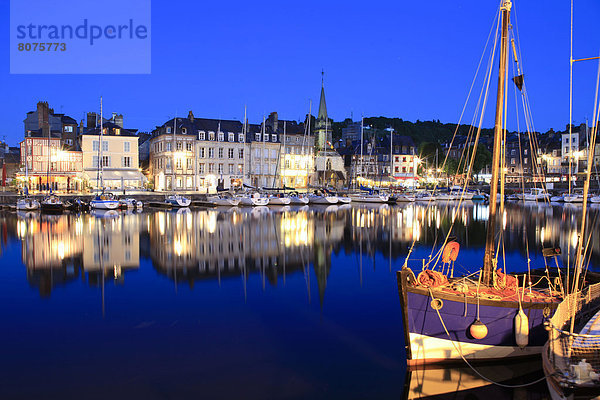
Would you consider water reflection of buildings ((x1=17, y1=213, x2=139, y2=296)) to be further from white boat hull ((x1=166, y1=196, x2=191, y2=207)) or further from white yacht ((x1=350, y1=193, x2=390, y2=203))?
white yacht ((x1=350, y1=193, x2=390, y2=203))

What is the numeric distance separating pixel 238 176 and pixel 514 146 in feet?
232

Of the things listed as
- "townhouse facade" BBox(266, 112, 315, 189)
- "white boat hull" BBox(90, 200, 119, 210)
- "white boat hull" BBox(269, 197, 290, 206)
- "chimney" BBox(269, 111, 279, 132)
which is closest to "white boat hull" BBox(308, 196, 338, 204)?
"white boat hull" BBox(269, 197, 290, 206)

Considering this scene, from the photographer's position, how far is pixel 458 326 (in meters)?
8.90

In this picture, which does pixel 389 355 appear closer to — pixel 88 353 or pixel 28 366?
pixel 88 353

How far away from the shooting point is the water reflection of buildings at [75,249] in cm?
1836

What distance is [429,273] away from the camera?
919cm

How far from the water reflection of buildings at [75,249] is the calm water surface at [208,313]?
0.37 feet

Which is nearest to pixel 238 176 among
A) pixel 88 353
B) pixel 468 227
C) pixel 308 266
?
pixel 468 227

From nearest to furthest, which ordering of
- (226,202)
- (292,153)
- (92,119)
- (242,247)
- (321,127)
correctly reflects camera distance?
(242,247), (226,202), (92,119), (292,153), (321,127)

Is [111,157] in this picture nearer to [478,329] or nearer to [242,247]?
[242,247]

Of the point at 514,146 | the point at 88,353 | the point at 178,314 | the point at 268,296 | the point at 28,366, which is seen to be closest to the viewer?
the point at 28,366

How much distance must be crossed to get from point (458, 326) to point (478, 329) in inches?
14.8

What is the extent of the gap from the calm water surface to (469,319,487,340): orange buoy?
3.17 ft

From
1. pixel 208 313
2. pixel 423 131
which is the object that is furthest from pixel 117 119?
pixel 423 131
